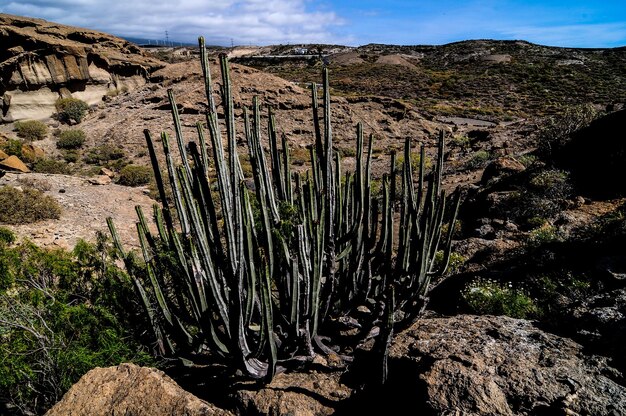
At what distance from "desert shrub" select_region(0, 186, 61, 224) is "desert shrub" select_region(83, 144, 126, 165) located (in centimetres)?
766

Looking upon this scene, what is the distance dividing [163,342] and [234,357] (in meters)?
1.15

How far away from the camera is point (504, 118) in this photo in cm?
3269

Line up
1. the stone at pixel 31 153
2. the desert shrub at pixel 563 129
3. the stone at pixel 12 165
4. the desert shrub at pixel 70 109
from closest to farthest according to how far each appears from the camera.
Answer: the desert shrub at pixel 563 129, the stone at pixel 12 165, the stone at pixel 31 153, the desert shrub at pixel 70 109

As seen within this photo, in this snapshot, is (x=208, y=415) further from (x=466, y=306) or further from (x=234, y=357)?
(x=466, y=306)

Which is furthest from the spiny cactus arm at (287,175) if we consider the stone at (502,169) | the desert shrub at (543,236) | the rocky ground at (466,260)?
the stone at (502,169)

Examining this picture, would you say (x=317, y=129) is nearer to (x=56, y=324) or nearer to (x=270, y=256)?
(x=270, y=256)

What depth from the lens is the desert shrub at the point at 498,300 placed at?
4.74 meters

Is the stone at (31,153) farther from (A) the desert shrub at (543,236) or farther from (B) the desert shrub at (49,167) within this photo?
(A) the desert shrub at (543,236)

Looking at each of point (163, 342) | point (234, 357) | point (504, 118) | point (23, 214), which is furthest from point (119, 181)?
point (504, 118)

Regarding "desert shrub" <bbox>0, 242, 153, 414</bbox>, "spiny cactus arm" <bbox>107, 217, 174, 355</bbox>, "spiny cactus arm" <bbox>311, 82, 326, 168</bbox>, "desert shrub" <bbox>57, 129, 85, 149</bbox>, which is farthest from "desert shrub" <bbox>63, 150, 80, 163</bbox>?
"spiny cactus arm" <bbox>311, 82, 326, 168</bbox>

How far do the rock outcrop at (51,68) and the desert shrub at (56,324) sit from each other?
2139 centimetres

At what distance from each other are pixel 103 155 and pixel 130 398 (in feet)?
60.0

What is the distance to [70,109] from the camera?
22688 mm

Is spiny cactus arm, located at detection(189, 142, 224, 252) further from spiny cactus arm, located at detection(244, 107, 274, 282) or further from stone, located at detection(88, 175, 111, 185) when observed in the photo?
stone, located at detection(88, 175, 111, 185)
